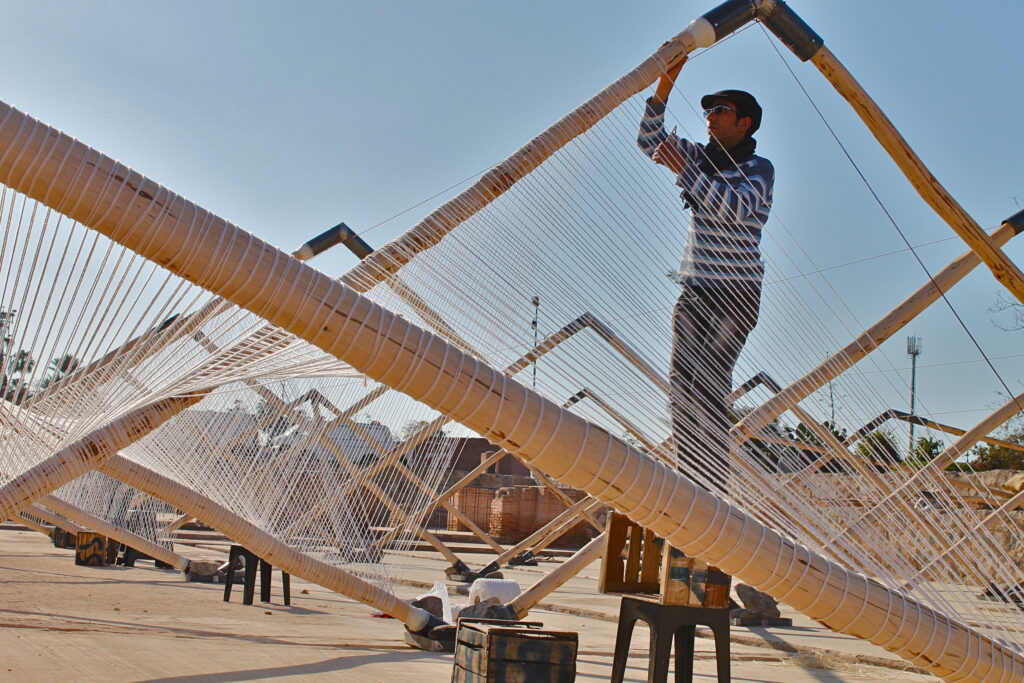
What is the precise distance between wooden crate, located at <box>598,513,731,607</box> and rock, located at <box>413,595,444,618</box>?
2814mm

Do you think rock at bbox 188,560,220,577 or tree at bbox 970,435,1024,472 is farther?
tree at bbox 970,435,1024,472

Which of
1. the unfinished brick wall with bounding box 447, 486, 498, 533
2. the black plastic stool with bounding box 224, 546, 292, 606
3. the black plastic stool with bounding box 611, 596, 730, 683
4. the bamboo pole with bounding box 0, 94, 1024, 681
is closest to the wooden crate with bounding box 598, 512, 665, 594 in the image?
the black plastic stool with bounding box 611, 596, 730, 683

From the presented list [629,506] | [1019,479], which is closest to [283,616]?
[629,506]

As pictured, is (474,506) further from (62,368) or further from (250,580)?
(62,368)

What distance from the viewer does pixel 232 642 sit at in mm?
5527

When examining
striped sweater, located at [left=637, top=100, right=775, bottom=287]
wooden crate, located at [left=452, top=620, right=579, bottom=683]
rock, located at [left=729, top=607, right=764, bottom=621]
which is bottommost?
wooden crate, located at [left=452, top=620, right=579, bottom=683]

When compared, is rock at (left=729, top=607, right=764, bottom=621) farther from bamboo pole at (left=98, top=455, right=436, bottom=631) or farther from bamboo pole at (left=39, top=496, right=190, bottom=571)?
bamboo pole at (left=39, top=496, right=190, bottom=571)

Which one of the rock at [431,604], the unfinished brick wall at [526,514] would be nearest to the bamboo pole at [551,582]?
the rock at [431,604]

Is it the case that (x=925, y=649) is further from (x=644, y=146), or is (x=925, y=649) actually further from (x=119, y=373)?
(x=119, y=373)

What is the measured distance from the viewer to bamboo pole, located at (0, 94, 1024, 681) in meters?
2.41

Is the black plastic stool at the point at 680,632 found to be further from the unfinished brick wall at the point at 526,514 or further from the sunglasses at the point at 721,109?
the unfinished brick wall at the point at 526,514

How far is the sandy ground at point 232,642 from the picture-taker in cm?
447

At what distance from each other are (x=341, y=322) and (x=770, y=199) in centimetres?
221

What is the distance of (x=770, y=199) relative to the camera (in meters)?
4.14
